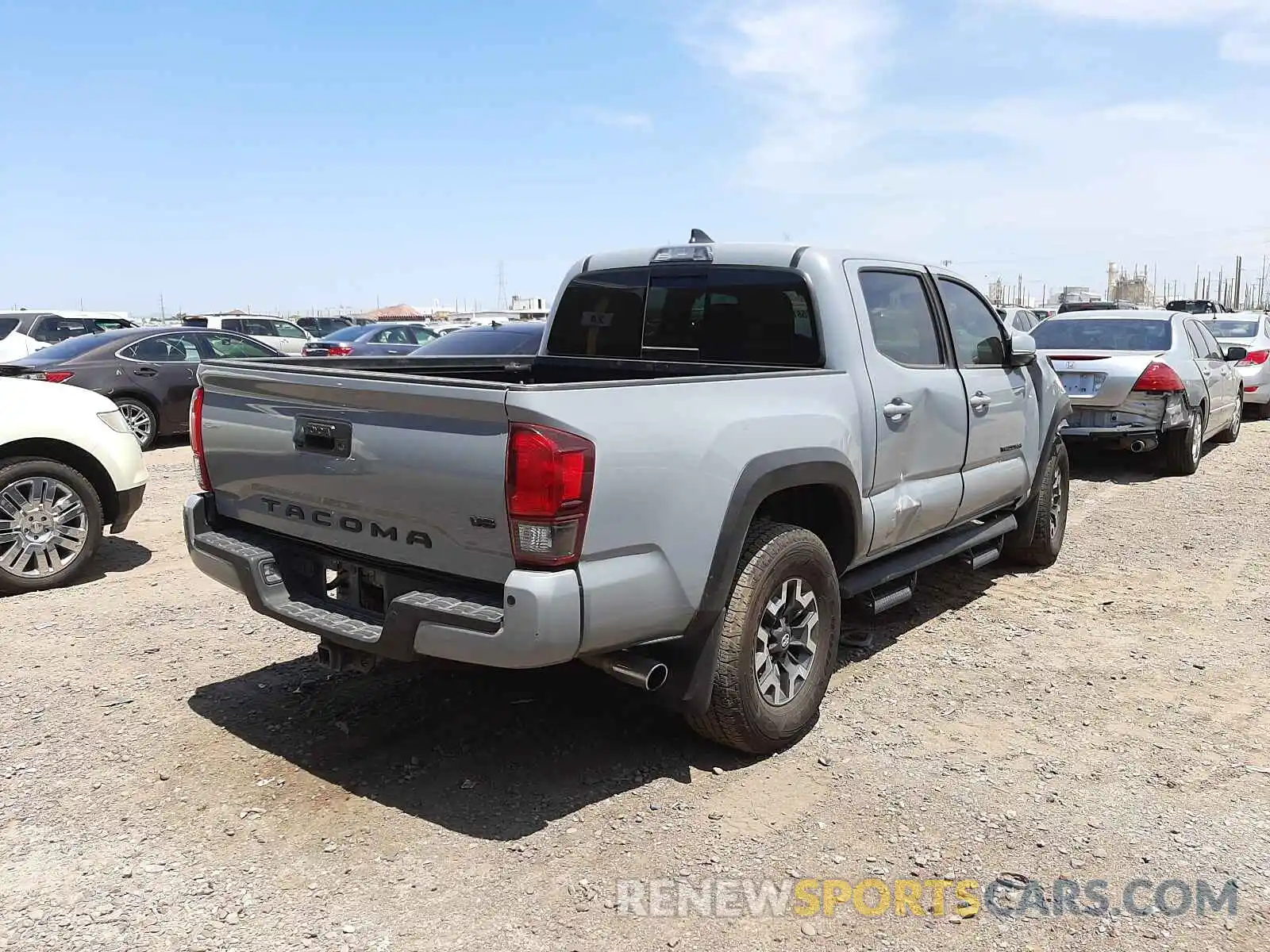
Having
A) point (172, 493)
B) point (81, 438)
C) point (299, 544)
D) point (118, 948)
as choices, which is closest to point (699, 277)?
point (299, 544)

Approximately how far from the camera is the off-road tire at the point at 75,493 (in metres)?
6.01

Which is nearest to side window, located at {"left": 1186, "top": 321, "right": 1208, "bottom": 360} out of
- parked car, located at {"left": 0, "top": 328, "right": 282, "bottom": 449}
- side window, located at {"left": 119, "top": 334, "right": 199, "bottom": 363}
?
parked car, located at {"left": 0, "top": 328, "right": 282, "bottom": 449}

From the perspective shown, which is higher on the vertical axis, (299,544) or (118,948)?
(299,544)

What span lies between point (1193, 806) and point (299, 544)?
3410 mm

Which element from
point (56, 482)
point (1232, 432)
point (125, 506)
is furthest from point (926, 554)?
point (1232, 432)

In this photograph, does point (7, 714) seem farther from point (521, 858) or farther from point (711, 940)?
point (711, 940)

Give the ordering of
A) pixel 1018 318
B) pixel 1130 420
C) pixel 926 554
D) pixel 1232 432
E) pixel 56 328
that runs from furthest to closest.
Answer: pixel 1018 318 < pixel 56 328 < pixel 1232 432 < pixel 1130 420 < pixel 926 554

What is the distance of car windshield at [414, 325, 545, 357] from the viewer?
37.5ft

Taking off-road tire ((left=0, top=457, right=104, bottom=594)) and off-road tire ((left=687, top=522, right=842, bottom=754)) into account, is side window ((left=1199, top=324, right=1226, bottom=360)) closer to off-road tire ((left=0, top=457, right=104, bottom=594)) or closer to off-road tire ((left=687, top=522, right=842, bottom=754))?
off-road tire ((left=687, top=522, right=842, bottom=754))

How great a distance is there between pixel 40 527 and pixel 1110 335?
9.86 metres

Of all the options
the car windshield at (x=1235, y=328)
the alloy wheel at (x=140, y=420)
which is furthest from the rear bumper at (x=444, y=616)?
the car windshield at (x=1235, y=328)

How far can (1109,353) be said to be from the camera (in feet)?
32.8

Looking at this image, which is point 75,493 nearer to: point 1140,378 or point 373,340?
point 1140,378

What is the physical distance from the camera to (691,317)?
485cm
